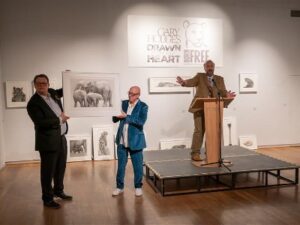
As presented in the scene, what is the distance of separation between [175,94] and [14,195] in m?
3.77

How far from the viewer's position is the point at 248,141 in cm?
739

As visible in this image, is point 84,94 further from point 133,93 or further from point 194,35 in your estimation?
point 194,35

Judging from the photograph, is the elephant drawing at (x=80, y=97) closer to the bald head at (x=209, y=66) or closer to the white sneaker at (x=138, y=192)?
the white sneaker at (x=138, y=192)

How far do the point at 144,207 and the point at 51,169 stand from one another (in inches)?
46.5

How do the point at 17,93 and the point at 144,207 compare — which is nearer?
the point at 144,207

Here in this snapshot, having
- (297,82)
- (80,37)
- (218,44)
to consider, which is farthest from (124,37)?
(297,82)

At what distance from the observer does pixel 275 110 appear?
7.63 metres

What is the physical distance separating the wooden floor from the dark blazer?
2.61ft

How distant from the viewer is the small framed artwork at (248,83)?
24.0 feet

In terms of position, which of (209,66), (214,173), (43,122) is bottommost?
(214,173)

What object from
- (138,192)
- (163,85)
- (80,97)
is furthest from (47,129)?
(163,85)

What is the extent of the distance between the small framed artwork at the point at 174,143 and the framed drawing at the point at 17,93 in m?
2.83

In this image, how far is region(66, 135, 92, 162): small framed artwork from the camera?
654cm

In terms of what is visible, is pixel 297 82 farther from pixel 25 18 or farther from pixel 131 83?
pixel 25 18
